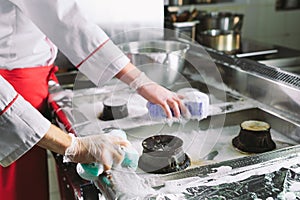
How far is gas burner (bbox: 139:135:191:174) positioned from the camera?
2.96ft

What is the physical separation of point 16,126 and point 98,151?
169 millimetres

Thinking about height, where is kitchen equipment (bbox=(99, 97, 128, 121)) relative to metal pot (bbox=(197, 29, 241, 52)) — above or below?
below

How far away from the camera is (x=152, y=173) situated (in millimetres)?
895

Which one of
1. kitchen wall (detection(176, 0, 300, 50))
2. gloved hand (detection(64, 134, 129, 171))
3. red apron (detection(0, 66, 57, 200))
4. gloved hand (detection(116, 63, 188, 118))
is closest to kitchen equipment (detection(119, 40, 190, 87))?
gloved hand (detection(116, 63, 188, 118))

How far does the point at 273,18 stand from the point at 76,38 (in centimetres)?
156

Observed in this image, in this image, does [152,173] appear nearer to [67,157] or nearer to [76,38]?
[67,157]

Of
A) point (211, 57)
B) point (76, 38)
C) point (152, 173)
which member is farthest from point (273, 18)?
point (152, 173)

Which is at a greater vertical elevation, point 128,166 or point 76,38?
point 76,38

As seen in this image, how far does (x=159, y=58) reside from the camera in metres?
1.36

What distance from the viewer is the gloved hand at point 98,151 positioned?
2.75 ft

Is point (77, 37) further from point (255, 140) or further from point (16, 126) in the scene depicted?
point (255, 140)

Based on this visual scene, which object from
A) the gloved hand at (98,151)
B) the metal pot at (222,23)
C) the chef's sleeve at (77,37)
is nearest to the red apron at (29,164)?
the chef's sleeve at (77,37)

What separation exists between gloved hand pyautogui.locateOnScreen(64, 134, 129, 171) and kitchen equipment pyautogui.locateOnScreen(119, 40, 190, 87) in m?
0.44

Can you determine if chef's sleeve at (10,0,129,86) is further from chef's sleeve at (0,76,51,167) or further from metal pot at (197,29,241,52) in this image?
metal pot at (197,29,241,52)
